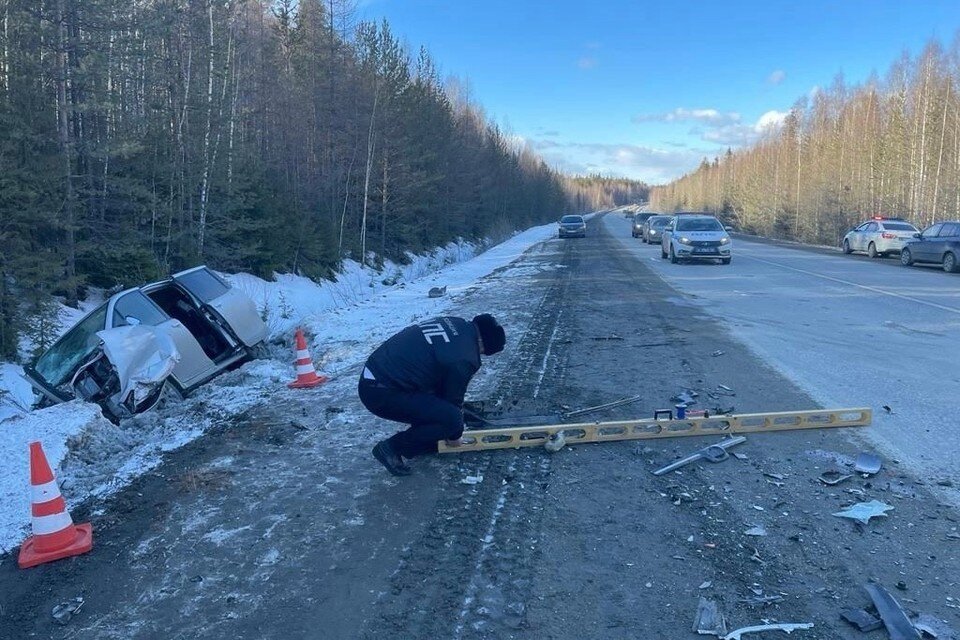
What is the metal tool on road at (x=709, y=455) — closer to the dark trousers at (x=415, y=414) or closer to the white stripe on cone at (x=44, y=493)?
the dark trousers at (x=415, y=414)

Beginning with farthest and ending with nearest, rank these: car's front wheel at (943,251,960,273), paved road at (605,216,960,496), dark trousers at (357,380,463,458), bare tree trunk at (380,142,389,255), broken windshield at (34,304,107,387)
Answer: bare tree trunk at (380,142,389,255) → car's front wheel at (943,251,960,273) → broken windshield at (34,304,107,387) → paved road at (605,216,960,496) → dark trousers at (357,380,463,458)

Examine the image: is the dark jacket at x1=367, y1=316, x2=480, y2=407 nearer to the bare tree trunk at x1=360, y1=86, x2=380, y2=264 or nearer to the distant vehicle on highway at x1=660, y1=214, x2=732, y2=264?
the distant vehicle on highway at x1=660, y1=214, x2=732, y2=264

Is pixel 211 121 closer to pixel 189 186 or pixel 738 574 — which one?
pixel 189 186

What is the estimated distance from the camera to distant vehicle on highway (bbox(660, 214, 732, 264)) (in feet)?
76.5

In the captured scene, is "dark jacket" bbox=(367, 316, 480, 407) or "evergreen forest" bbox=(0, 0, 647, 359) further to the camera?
"evergreen forest" bbox=(0, 0, 647, 359)

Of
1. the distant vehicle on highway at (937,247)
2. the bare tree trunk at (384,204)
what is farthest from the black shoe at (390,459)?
the bare tree trunk at (384,204)

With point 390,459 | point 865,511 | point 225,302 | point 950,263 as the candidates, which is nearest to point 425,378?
point 390,459

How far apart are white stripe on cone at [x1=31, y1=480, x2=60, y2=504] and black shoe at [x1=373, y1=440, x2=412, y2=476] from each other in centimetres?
213

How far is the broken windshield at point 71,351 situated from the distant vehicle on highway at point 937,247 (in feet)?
79.2

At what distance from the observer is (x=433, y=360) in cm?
504

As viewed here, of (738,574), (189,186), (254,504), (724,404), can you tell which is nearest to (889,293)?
(724,404)

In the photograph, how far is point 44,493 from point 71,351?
4.04m

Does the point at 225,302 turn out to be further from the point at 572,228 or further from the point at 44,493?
the point at 572,228

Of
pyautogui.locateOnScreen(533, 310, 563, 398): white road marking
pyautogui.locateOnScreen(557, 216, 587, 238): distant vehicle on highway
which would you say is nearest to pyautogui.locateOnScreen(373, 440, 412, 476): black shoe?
pyautogui.locateOnScreen(533, 310, 563, 398): white road marking
